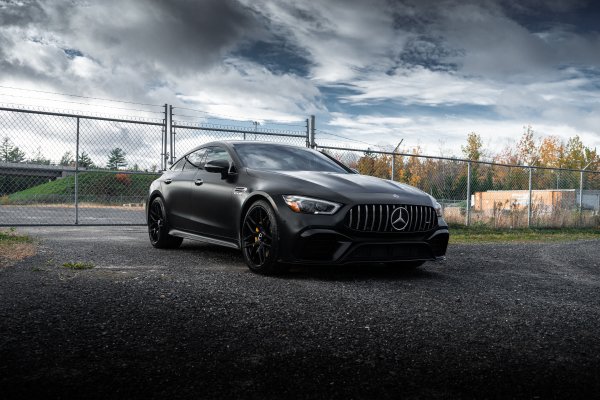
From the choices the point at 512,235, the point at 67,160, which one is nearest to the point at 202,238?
the point at 67,160

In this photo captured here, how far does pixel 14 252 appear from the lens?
25.4 ft

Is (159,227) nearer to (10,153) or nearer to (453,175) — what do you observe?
(10,153)

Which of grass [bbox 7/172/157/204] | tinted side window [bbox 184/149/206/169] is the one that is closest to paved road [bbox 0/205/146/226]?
grass [bbox 7/172/157/204]

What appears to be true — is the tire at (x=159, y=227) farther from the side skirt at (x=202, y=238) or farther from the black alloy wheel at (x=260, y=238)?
the black alloy wheel at (x=260, y=238)

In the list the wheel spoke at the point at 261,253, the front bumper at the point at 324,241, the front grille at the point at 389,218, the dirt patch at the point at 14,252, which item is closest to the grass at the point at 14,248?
the dirt patch at the point at 14,252

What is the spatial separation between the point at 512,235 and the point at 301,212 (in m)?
10.2

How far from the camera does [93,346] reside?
11.3 ft

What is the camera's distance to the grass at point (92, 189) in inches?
476

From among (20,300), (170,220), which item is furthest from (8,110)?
(20,300)

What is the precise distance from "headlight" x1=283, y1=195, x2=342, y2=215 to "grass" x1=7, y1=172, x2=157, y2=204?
25.0ft

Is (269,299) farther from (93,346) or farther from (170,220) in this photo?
(170,220)

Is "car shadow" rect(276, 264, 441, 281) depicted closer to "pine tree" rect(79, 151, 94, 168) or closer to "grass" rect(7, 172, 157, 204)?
"pine tree" rect(79, 151, 94, 168)

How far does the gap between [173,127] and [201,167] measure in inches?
206

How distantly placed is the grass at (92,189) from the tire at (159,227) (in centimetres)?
399
